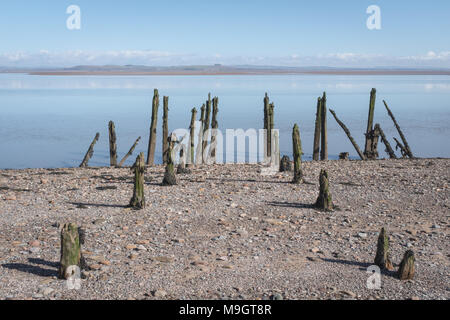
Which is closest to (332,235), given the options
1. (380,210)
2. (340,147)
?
(380,210)

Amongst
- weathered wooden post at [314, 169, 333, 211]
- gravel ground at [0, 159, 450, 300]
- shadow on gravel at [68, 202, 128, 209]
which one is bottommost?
gravel ground at [0, 159, 450, 300]

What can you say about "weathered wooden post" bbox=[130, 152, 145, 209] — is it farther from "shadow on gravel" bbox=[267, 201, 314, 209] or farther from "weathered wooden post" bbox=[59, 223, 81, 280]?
"weathered wooden post" bbox=[59, 223, 81, 280]

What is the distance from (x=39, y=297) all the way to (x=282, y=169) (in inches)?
463

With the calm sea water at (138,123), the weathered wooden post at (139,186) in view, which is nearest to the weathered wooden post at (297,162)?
the weathered wooden post at (139,186)

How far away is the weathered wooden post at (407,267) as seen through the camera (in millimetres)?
8117

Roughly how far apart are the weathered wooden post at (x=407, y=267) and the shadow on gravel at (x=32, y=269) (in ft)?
18.4

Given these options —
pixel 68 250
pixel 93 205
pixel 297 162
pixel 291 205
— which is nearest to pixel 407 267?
pixel 291 205

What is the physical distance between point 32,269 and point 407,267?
20.2 feet

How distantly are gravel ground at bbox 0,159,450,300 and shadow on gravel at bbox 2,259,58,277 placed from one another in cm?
2

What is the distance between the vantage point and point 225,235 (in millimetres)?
10508

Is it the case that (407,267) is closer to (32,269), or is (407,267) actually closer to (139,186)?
(32,269)

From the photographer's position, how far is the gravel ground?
7867 mm

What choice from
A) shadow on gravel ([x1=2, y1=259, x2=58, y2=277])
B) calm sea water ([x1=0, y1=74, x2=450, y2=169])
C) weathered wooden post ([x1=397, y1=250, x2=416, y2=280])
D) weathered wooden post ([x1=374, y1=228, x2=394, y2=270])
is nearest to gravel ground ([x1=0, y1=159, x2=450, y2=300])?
shadow on gravel ([x1=2, y1=259, x2=58, y2=277])

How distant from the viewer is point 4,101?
58.6 meters
